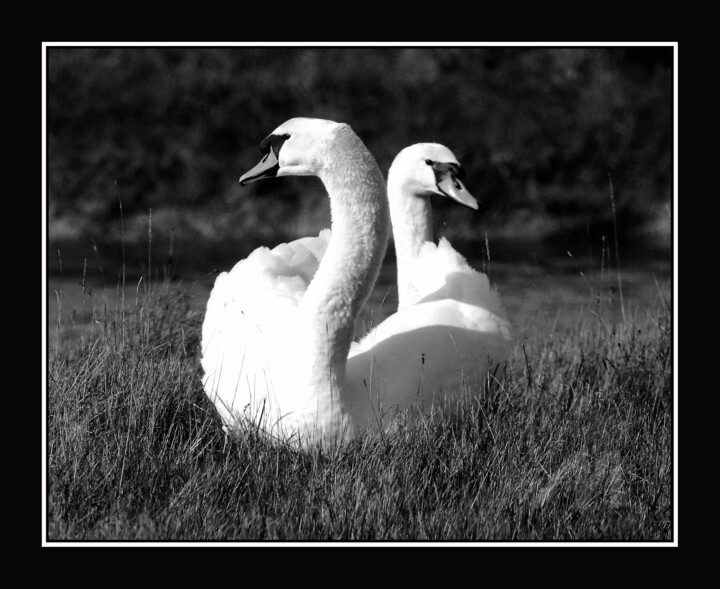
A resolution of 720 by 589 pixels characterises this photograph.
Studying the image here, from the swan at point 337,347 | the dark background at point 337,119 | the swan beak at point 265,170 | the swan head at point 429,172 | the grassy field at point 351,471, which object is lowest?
the grassy field at point 351,471

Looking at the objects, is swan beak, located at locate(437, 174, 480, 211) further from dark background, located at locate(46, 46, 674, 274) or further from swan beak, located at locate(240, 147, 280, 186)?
dark background, located at locate(46, 46, 674, 274)

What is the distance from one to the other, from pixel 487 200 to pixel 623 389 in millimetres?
7717

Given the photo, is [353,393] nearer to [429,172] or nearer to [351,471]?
[351,471]

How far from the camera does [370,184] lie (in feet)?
16.8

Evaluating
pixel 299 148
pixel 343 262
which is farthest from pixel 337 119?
pixel 343 262

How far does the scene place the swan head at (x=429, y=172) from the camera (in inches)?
251

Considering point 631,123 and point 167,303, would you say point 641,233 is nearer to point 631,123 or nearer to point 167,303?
point 631,123

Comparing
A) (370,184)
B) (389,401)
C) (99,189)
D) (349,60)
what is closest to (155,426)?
(389,401)

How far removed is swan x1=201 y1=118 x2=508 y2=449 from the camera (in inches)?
203

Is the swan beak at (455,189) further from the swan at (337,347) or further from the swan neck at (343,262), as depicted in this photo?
the swan neck at (343,262)

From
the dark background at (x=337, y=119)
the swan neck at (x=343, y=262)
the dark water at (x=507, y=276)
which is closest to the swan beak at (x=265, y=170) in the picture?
the swan neck at (x=343, y=262)

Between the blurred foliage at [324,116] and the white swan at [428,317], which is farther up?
the blurred foliage at [324,116]

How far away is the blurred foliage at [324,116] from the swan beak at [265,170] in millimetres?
5741

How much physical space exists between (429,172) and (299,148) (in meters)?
1.49
